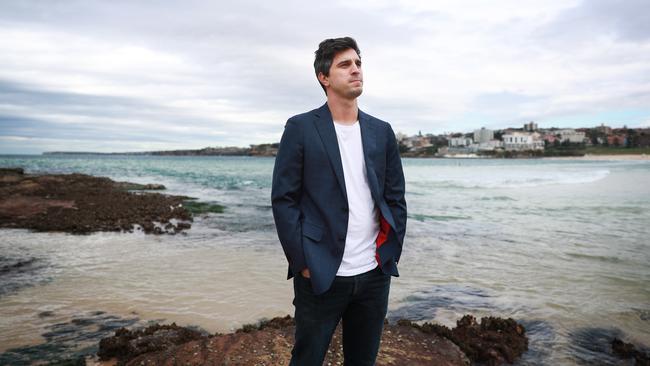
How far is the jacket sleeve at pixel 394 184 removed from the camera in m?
2.62

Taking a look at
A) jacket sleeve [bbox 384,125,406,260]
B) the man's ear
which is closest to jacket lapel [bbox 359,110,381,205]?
jacket sleeve [bbox 384,125,406,260]

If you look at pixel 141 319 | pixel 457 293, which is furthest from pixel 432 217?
pixel 141 319

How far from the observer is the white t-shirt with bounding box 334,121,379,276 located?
7.98 feet

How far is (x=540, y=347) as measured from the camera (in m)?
5.45

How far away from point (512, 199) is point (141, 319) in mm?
23987

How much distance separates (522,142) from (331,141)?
181 m

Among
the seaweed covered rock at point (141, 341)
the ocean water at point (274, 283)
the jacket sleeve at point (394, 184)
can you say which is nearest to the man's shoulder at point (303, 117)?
the jacket sleeve at point (394, 184)

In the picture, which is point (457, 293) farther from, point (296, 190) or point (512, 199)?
point (512, 199)

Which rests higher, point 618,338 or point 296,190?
point 296,190

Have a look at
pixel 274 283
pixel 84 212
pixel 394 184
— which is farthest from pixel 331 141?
pixel 84 212

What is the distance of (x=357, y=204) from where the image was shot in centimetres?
249

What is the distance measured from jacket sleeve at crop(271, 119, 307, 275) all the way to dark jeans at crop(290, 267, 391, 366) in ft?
0.72

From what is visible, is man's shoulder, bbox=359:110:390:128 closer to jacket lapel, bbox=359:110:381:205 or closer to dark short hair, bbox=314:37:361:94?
jacket lapel, bbox=359:110:381:205

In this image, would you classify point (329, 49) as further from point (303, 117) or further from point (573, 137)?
point (573, 137)
